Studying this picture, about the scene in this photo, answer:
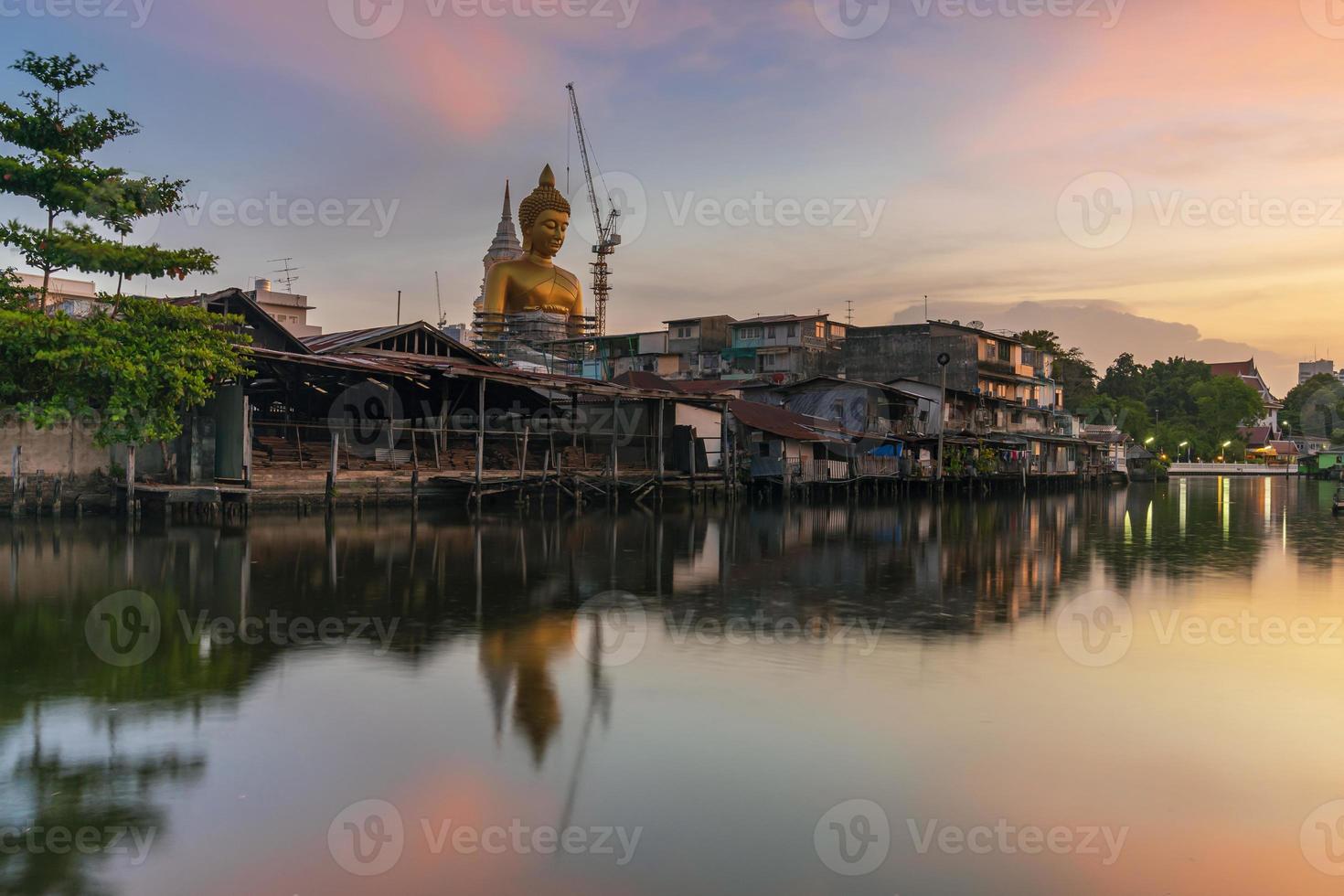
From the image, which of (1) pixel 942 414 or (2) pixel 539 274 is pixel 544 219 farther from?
(1) pixel 942 414

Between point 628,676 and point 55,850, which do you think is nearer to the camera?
point 55,850

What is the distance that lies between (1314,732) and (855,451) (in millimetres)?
40947

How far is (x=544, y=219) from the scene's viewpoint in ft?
243

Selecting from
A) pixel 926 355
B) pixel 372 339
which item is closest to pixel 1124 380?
pixel 926 355

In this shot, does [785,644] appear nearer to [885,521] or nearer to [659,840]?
[659,840]

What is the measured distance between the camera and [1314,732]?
890 centimetres

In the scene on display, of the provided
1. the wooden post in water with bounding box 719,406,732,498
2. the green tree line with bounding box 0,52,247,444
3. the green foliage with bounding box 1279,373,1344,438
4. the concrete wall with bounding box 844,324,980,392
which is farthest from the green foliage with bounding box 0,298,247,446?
the green foliage with bounding box 1279,373,1344,438

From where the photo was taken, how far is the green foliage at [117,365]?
21484 millimetres

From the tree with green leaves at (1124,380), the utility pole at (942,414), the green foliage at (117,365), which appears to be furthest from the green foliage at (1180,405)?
the green foliage at (117,365)

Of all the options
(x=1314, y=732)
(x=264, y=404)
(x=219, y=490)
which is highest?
(x=264, y=404)

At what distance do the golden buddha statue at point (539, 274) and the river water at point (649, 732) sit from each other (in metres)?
57.1

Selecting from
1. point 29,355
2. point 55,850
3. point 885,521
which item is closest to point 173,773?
point 55,850

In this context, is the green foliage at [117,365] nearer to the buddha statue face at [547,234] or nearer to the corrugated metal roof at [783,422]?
the corrugated metal roof at [783,422]

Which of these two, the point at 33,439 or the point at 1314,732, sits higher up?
the point at 33,439
